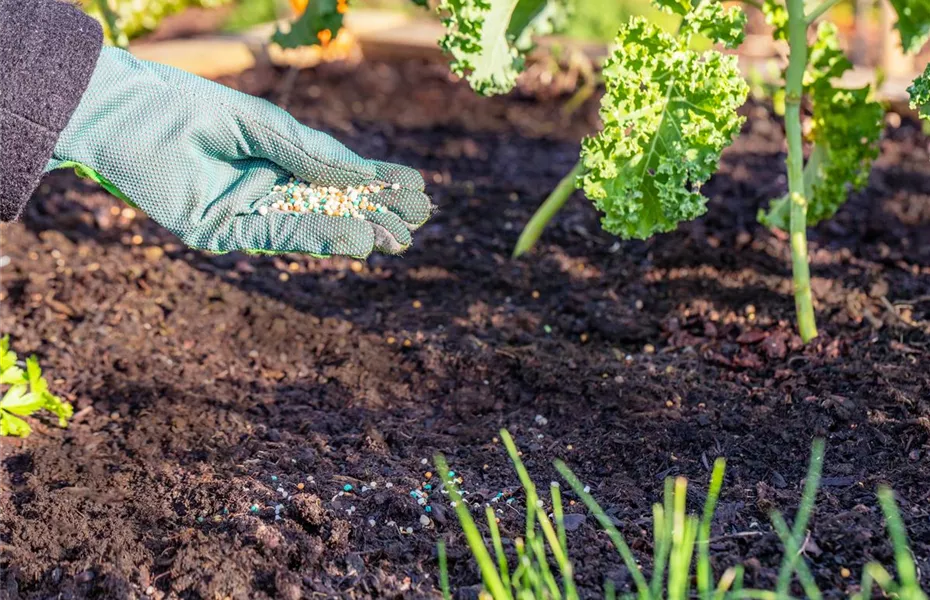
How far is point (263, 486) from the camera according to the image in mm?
2215

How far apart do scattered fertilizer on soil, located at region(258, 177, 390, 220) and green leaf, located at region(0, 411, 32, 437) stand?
2.50 ft

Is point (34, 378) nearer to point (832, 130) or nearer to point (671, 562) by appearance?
point (671, 562)

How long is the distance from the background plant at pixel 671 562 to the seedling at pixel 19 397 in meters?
1.03

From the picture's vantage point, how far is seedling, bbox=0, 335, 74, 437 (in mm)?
2289

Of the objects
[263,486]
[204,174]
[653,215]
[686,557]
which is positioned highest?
[653,215]

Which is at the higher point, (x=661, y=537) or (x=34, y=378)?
(x=661, y=537)

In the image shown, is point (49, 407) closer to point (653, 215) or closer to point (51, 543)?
point (51, 543)

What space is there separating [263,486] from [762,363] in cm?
134

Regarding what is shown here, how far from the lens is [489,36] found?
2703mm

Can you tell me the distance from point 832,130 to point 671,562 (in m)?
1.72

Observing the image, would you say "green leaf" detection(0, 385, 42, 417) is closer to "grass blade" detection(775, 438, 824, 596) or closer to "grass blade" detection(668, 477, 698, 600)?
"grass blade" detection(668, 477, 698, 600)

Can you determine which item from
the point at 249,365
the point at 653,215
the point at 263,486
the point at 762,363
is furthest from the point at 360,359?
the point at 762,363

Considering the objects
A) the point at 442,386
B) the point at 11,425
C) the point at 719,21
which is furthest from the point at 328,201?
the point at 719,21

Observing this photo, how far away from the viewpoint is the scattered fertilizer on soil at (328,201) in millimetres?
2326
